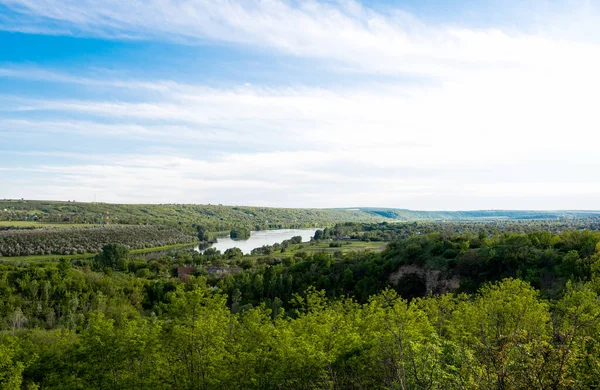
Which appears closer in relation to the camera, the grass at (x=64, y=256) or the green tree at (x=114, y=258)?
the green tree at (x=114, y=258)

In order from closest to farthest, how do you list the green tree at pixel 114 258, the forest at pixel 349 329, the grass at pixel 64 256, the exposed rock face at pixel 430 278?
the forest at pixel 349 329
the exposed rock face at pixel 430 278
the green tree at pixel 114 258
the grass at pixel 64 256

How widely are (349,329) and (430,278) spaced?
51.8m

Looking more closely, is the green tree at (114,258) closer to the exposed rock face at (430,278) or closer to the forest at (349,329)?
the forest at (349,329)

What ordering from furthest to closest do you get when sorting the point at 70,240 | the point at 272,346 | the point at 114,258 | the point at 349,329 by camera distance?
the point at 70,240, the point at 114,258, the point at 349,329, the point at 272,346

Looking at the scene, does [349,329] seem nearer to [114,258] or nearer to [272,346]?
[272,346]

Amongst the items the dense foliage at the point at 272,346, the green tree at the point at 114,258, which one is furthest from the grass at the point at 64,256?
the dense foliage at the point at 272,346

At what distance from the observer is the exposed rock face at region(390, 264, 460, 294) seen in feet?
233

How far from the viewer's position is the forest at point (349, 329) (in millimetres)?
15680

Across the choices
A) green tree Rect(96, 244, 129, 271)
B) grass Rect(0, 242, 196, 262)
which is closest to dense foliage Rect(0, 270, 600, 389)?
green tree Rect(96, 244, 129, 271)

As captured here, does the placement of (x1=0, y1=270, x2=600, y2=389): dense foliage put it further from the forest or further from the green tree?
the green tree

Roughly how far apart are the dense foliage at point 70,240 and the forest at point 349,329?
5924 cm

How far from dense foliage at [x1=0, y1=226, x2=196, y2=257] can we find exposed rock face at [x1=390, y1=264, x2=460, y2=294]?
117022mm

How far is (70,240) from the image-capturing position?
154625 millimetres

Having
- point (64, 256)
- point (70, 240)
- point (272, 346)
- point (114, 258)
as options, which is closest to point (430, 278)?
point (272, 346)
